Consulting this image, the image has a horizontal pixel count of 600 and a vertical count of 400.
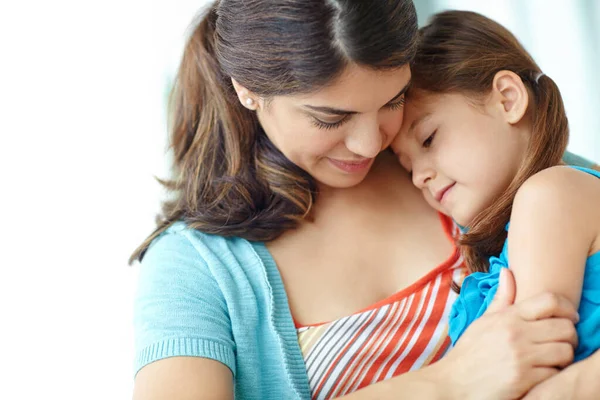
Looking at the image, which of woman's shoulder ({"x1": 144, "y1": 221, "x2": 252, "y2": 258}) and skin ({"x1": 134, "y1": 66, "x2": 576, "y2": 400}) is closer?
skin ({"x1": 134, "y1": 66, "x2": 576, "y2": 400})

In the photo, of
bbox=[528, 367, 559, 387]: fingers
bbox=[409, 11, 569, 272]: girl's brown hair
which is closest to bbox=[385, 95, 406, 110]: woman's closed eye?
bbox=[409, 11, 569, 272]: girl's brown hair

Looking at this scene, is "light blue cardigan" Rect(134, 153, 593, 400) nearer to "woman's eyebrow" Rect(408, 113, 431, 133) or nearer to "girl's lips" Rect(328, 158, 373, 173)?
"girl's lips" Rect(328, 158, 373, 173)

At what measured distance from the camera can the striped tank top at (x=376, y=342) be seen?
4.85ft

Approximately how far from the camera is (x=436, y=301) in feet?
5.05

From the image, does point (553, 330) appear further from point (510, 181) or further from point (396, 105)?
point (396, 105)

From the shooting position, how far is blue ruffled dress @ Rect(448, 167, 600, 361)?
4.11ft

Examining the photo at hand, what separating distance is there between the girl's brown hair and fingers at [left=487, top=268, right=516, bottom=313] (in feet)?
0.52

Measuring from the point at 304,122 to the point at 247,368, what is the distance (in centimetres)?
49

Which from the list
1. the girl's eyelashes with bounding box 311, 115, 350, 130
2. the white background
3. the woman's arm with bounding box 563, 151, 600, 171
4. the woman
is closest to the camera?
the woman

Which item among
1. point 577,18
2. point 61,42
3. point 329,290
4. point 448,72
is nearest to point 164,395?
point 329,290

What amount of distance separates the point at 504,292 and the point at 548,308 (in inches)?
4.5

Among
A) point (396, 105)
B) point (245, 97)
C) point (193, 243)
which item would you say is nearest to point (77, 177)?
point (193, 243)

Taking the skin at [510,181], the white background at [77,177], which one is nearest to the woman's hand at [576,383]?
the skin at [510,181]

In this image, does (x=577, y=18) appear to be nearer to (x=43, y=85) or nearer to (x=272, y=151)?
(x=272, y=151)
